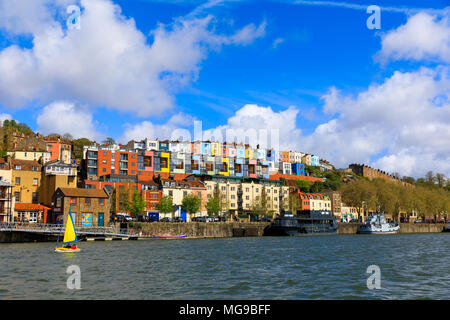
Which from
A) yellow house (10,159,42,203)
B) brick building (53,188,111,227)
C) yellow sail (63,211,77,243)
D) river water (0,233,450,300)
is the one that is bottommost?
river water (0,233,450,300)

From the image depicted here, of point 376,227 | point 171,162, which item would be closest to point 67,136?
point 171,162

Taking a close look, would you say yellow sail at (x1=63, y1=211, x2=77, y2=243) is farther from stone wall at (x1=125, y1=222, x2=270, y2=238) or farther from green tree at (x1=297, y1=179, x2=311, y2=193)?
green tree at (x1=297, y1=179, x2=311, y2=193)

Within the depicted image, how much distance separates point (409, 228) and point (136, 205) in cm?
10021

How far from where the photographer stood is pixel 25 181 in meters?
89.2

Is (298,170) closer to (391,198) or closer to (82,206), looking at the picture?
(391,198)

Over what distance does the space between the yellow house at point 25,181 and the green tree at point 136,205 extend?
66.6 ft

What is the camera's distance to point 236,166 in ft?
530

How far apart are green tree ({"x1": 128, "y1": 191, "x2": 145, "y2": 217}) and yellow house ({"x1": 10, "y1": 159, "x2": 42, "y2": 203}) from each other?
2029 cm

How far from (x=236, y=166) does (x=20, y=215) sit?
93.1m

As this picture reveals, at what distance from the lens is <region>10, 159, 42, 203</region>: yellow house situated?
287ft

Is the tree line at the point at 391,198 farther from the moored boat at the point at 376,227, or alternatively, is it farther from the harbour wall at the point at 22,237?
the harbour wall at the point at 22,237

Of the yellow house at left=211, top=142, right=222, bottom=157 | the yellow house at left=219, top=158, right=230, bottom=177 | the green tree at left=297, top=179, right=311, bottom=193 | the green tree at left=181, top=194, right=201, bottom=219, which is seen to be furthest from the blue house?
the green tree at left=181, top=194, right=201, bottom=219

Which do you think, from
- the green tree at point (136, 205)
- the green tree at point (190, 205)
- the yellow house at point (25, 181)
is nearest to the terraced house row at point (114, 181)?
the yellow house at point (25, 181)

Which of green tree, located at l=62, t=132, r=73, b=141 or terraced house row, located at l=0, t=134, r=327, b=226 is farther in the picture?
green tree, located at l=62, t=132, r=73, b=141
